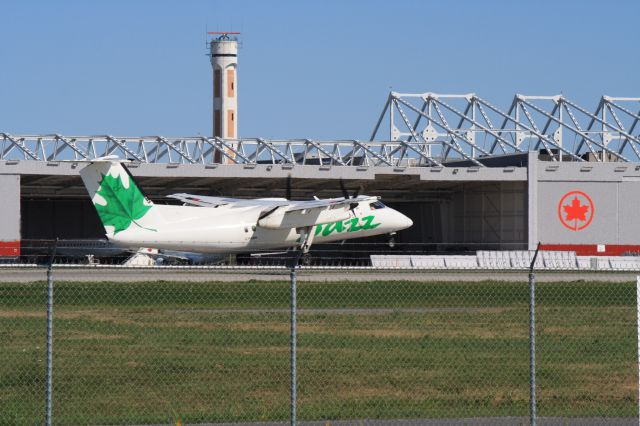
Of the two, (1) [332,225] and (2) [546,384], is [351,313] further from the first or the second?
(1) [332,225]

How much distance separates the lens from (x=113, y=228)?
50469 millimetres

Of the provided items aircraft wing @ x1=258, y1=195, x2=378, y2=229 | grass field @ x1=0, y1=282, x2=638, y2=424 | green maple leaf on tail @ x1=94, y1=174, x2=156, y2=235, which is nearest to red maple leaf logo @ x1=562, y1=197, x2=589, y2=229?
aircraft wing @ x1=258, y1=195, x2=378, y2=229

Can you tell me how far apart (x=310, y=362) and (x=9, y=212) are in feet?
123

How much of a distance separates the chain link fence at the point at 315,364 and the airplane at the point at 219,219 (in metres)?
18.1

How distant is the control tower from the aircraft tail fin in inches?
2124

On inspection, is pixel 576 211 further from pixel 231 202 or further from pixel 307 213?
pixel 231 202

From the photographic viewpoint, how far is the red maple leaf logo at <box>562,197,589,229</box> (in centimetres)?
6606

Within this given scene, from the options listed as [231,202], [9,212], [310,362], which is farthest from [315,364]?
[231,202]

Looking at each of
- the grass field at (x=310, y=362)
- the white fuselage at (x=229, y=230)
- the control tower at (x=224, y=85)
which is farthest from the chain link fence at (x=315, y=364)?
the control tower at (x=224, y=85)

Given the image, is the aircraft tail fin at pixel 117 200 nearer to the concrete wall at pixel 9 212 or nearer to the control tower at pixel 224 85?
the concrete wall at pixel 9 212

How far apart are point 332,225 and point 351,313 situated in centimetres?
3121

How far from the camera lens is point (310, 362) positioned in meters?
21.1

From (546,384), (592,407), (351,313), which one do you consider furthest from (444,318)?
(592,407)

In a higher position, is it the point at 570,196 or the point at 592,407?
the point at 570,196
